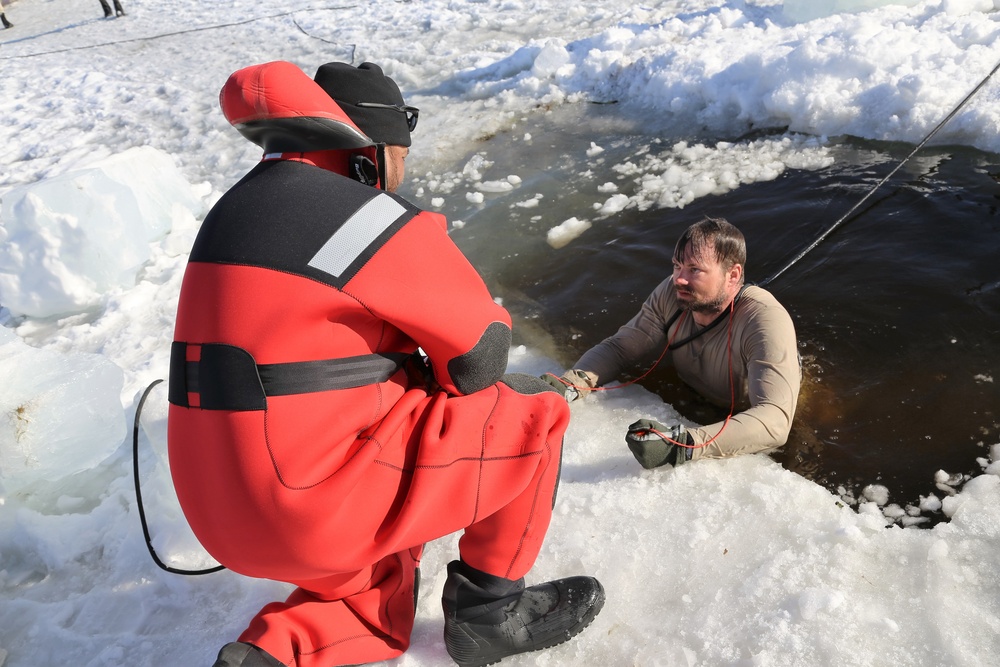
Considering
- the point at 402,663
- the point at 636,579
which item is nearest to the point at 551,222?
the point at 636,579

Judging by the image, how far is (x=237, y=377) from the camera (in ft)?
5.11

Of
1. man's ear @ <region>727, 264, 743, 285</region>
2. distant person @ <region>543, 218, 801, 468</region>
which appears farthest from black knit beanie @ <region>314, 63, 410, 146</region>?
man's ear @ <region>727, 264, 743, 285</region>

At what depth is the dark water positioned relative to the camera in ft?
10.2

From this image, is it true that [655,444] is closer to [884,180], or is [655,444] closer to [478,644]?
[478,644]

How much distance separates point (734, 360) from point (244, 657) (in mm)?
2419

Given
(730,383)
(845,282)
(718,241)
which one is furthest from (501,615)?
(845,282)

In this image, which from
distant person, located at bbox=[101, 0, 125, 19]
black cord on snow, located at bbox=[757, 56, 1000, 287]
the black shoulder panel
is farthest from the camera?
distant person, located at bbox=[101, 0, 125, 19]

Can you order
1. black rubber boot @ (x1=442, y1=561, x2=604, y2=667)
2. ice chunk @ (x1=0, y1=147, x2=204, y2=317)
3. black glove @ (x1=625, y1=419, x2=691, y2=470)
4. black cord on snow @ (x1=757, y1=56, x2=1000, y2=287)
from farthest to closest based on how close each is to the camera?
ice chunk @ (x1=0, y1=147, x2=204, y2=317)
black cord on snow @ (x1=757, y1=56, x2=1000, y2=287)
black glove @ (x1=625, y1=419, x2=691, y2=470)
black rubber boot @ (x1=442, y1=561, x2=604, y2=667)

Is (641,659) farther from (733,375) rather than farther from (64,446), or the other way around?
(64,446)

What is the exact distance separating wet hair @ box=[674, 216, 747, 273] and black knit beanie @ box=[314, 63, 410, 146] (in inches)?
65.7

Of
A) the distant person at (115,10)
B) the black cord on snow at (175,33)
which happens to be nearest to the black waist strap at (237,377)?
the black cord on snow at (175,33)

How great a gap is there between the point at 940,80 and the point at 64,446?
6079 millimetres

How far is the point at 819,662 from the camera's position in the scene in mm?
2072

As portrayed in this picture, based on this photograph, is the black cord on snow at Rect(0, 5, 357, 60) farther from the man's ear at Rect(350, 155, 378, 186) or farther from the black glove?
the man's ear at Rect(350, 155, 378, 186)
